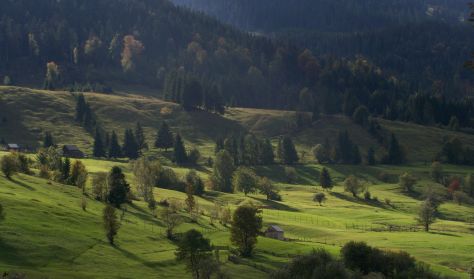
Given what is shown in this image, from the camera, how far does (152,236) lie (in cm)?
10106

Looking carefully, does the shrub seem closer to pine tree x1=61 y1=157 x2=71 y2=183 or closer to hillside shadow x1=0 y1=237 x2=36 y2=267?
pine tree x1=61 y1=157 x2=71 y2=183

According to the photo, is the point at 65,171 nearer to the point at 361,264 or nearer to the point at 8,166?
the point at 8,166

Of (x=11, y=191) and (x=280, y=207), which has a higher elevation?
(x=11, y=191)

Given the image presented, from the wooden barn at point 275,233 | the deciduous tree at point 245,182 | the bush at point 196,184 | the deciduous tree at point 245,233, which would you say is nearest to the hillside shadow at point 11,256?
the deciduous tree at point 245,233

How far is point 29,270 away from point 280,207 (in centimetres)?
9646

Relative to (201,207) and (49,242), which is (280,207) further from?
(49,242)

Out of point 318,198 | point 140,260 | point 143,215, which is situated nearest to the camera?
point 140,260

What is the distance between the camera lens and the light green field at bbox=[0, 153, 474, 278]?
7938cm

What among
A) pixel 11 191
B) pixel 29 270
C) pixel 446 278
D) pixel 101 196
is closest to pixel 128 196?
pixel 101 196

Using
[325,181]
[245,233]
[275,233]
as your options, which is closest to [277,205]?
[325,181]

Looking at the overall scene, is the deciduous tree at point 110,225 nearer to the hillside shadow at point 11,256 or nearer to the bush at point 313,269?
the hillside shadow at point 11,256

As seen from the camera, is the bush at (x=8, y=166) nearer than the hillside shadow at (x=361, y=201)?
Result: Yes

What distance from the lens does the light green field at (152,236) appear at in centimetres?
7938

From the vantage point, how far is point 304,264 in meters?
80.4
